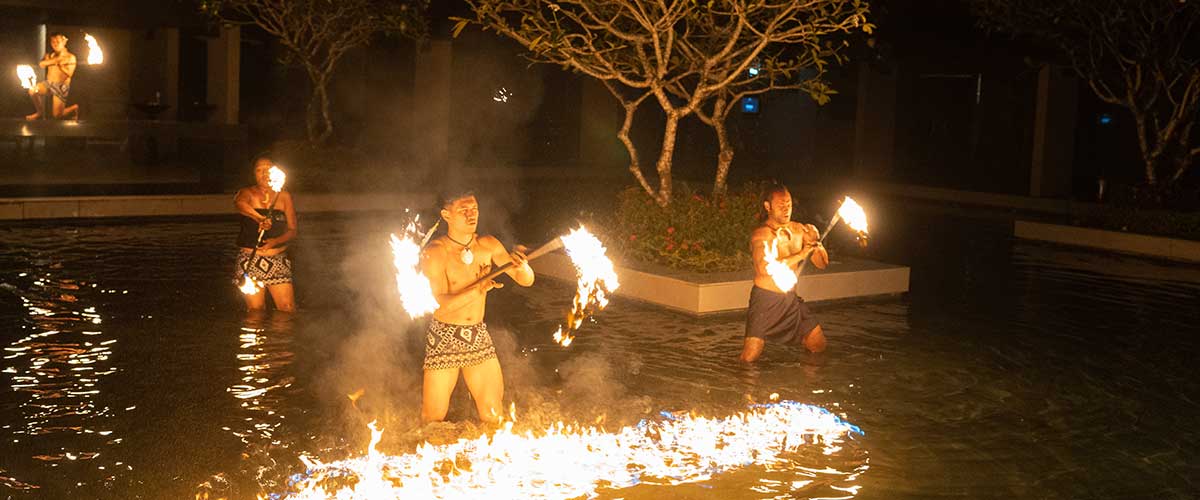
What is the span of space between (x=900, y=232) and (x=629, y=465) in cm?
1557

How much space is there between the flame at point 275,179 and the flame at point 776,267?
4385 mm

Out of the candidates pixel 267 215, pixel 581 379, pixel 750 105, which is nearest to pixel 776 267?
pixel 581 379

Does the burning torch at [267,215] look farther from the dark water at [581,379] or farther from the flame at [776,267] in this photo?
the flame at [776,267]

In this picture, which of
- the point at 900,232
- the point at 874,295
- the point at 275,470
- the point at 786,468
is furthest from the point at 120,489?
the point at 900,232

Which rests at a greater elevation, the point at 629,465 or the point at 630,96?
the point at 630,96

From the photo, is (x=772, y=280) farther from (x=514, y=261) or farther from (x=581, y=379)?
(x=514, y=261)

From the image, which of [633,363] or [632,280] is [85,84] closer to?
[632,280]

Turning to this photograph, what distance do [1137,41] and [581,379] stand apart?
15.0 m

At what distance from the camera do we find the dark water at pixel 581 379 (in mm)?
7062

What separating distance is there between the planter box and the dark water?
20 cm

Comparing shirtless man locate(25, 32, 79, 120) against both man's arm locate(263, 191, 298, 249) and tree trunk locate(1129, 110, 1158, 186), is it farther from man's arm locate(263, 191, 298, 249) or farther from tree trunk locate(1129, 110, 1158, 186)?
tree trunk locate(1129, 110, 1158, 186)

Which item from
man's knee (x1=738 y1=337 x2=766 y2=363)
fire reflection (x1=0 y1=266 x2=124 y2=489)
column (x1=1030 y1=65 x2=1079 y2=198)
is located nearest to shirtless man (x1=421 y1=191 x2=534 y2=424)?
fire reflection (x1=0 y1=266 x2=124 y2=489)

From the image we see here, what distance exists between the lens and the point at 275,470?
6.86 meters

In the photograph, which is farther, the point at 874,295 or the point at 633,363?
the point at 874,295
